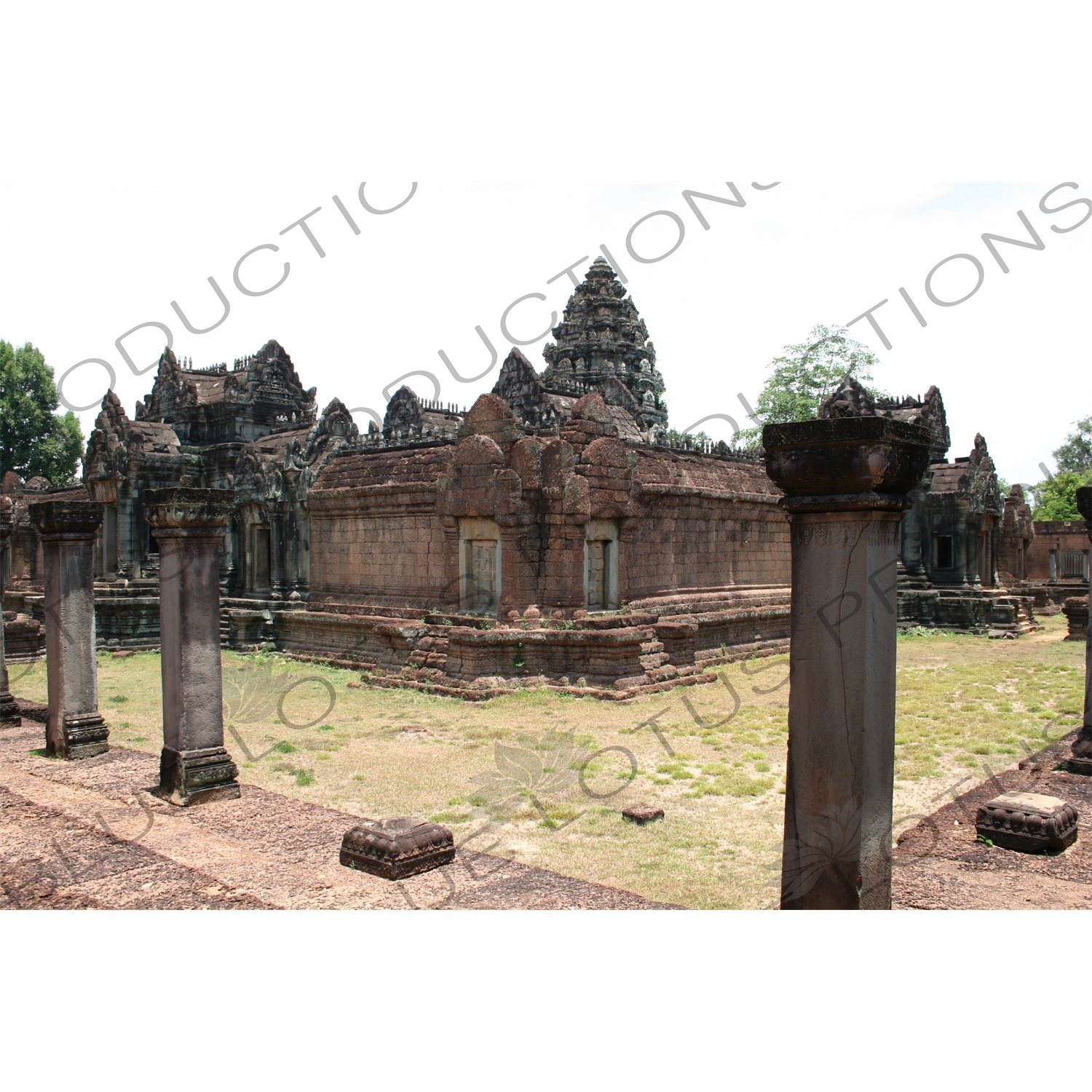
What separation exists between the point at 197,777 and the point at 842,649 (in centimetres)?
545

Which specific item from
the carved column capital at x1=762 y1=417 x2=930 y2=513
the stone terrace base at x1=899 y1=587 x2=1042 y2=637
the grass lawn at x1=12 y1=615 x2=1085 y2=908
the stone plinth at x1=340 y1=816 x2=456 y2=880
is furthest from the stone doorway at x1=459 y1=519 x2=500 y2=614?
the stone terrace base at x1=899 y1=587 x2=1042 y2=637

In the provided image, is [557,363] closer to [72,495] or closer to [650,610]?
[72,495]

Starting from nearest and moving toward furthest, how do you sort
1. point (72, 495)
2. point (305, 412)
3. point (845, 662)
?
point (845, 662)
point (305, 412)
point (72, 495)

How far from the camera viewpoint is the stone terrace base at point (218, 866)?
17.4 ft

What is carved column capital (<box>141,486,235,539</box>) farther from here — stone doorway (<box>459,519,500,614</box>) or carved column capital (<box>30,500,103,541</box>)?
stone doorway (<box>459,519,500,614</box>)

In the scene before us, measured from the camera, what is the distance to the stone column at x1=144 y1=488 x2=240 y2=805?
25.3 ft

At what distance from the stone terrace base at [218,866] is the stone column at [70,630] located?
143 centimetres

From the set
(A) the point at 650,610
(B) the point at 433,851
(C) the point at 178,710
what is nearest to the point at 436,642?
(A) the point at 650,610

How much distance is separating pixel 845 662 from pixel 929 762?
6054 mm

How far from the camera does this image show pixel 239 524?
2103 centimetres

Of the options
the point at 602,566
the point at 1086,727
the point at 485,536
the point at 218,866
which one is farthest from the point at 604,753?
the point at 485,536

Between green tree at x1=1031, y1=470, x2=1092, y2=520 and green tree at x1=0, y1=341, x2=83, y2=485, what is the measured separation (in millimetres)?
43424

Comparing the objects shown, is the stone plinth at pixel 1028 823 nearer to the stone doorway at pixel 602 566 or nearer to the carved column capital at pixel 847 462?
the carved column capital at pixel 847 462

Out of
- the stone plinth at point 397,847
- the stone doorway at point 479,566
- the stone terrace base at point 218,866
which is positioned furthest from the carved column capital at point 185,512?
the stone doorway at point 479,566
